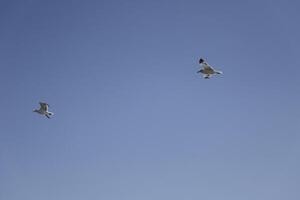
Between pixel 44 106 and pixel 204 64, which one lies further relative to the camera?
pixel 44 106

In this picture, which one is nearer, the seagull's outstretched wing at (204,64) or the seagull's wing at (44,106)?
the seagull's outstretched wing at (204,64)

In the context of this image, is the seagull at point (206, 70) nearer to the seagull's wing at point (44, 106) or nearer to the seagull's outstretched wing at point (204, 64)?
the seagull's outstretched wing at point (204, 64)

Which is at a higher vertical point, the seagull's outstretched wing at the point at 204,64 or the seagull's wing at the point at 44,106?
the seagull's wing at the point at 44,106

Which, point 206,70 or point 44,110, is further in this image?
point 44,110

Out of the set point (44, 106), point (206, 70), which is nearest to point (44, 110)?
point (44, 106)

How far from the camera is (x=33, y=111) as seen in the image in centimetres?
7806

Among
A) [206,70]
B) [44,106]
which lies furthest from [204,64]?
[44,106]

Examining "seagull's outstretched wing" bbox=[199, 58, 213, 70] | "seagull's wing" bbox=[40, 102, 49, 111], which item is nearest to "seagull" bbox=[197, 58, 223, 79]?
"seagull's outstretched wing" bbox=[199, 58, 213, 70]

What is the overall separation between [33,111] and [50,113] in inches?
128

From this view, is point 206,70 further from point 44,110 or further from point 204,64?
point 44,110

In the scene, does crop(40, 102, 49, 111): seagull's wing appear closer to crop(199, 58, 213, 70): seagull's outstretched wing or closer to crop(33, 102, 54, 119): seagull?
crop(33, 102, 54, 119): seagull

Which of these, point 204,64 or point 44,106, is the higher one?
point 44,106

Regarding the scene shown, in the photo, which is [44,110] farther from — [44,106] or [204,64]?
[204,64]

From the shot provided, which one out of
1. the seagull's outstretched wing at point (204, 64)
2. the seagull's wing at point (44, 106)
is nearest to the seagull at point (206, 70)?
the seagull's outstretched wing at point (204, 64)
